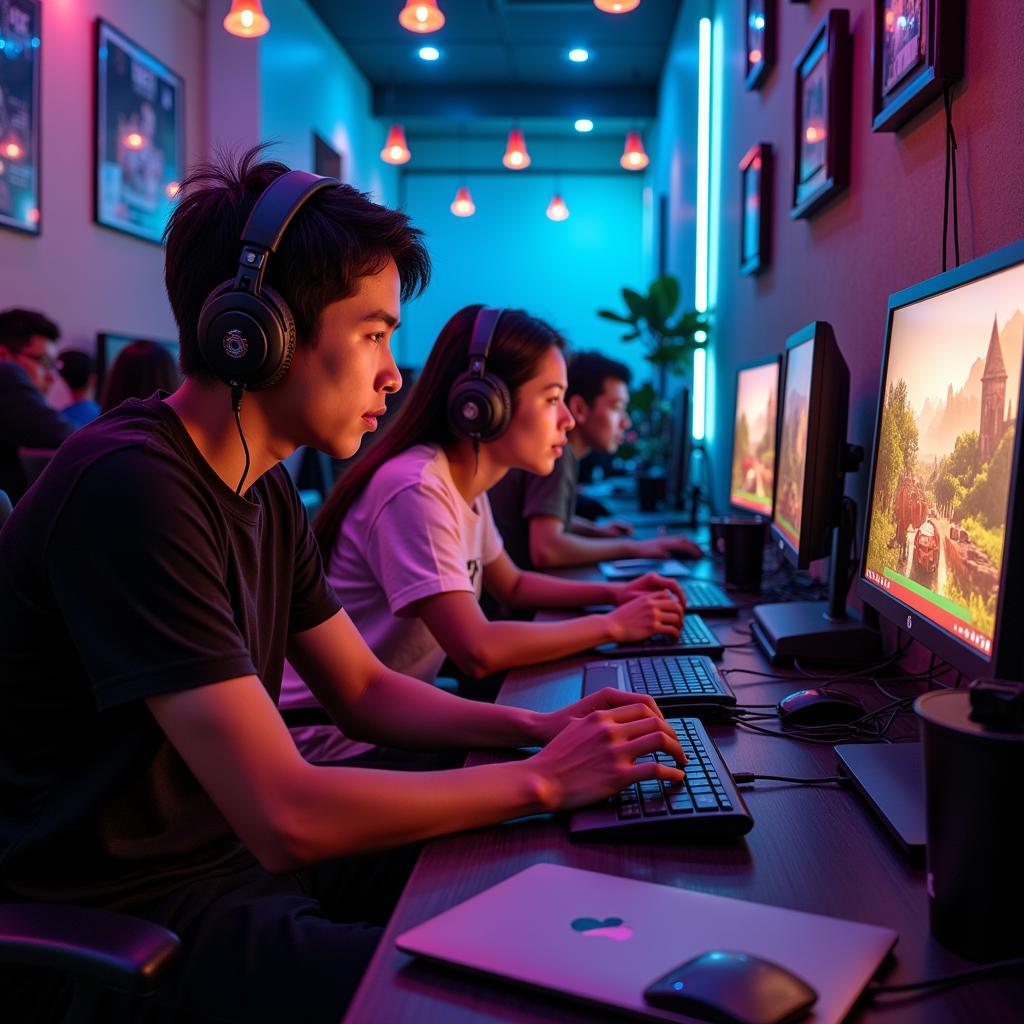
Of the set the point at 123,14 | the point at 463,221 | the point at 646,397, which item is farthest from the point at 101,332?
the point at 463,221

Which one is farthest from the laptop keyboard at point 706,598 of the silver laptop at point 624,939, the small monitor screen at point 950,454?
the silver laptop at point 624,939

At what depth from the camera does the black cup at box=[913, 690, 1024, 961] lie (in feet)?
1.94

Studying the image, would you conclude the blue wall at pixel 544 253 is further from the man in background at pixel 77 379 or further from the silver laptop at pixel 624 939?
the silver laptop at pixel 624 939

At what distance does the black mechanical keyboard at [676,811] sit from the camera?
816 millimetres

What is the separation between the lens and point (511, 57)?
692cm

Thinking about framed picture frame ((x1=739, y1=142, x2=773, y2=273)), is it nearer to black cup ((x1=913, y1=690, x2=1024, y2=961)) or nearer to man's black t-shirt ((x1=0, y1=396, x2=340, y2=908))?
man's black t-shirt ((x1=0, y1=396, x2=340, y2=908))

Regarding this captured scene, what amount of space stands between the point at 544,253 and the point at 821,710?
842 centimetres

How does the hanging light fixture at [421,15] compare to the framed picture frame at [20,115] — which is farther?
the hanging light fixture at [421,15]

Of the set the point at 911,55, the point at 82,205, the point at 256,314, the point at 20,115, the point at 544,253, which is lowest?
the point at 256,314

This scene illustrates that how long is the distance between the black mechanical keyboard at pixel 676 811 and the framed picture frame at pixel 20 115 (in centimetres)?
367

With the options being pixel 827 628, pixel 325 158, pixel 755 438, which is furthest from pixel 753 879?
pixel 325 158

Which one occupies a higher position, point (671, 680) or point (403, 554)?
point (403, 554)

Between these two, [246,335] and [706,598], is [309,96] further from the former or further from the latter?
[246,335]

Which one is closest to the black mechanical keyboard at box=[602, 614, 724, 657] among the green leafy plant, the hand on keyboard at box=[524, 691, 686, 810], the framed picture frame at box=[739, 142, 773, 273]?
the hand on keyboard at box=[524, 691, 686, 810]
